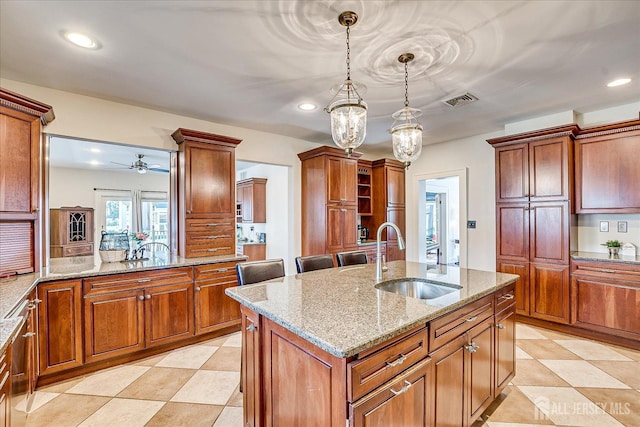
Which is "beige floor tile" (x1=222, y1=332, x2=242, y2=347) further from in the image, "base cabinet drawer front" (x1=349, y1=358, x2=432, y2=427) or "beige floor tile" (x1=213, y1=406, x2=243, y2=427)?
"base cabinet drawer front" (x1=349, y1=358, x2=432, y2=427)

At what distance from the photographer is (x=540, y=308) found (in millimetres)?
3615

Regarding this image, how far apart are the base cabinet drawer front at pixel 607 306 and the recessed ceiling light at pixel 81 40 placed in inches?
200

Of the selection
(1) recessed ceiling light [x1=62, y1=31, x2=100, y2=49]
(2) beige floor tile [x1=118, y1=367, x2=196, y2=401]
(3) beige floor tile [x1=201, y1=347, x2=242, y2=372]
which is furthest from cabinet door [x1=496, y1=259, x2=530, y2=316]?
(1) recessed ceiling light [x1=62, y1=31, x2=100, y2=49]

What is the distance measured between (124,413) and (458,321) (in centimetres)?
237

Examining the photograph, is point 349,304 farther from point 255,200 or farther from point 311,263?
point 255,200

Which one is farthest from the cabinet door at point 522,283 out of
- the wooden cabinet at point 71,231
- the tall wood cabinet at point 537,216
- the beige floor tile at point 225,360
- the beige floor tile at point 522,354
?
the wooden cabinet at point 71,231

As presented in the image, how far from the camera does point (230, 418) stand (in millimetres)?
2076

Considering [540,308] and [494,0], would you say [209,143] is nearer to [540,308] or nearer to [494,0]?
[494,0]

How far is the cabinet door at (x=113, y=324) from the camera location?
258 centimetres

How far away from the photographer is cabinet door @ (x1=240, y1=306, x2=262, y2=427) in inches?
62.1

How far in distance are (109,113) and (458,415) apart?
4.04 m

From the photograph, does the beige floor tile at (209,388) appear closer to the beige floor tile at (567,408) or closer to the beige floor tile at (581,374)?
the beige floor tile at (567,408)

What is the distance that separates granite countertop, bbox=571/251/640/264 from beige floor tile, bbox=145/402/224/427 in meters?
3.95

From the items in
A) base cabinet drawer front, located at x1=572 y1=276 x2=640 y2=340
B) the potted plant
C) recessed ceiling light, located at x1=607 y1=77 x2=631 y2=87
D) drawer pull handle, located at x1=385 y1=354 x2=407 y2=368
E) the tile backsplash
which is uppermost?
recessed ceiling light, located at x1=607 y1=77 x2=631 y2=87
